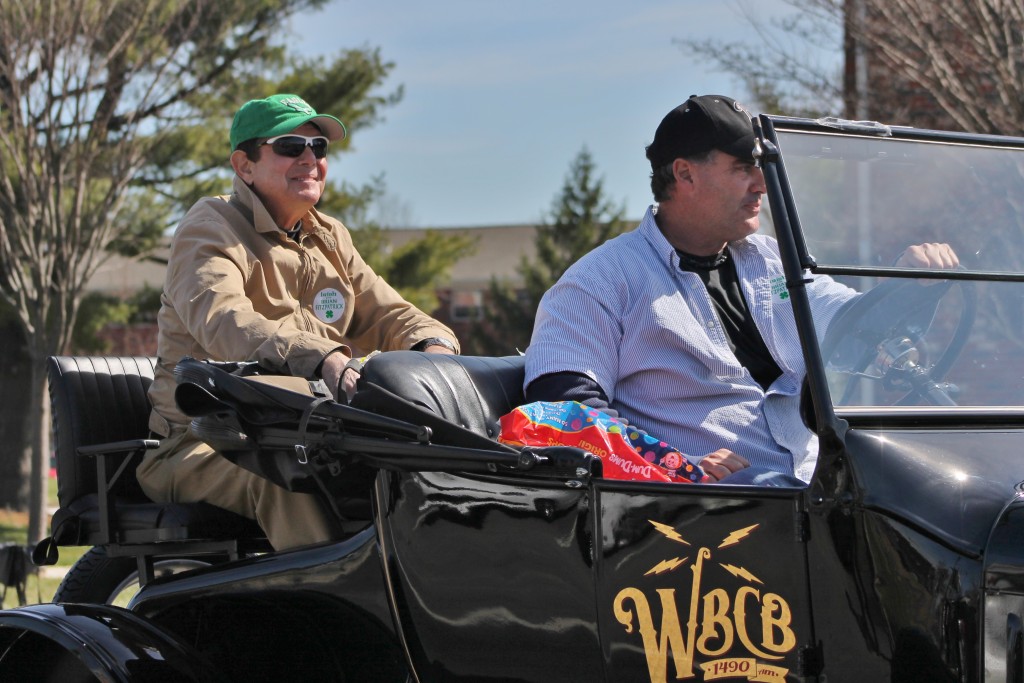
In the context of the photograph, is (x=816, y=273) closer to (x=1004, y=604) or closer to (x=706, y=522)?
(x=706, y=522)

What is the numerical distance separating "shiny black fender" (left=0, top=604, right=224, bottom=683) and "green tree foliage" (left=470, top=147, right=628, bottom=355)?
71.4 feet

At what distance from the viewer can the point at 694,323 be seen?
2893mm

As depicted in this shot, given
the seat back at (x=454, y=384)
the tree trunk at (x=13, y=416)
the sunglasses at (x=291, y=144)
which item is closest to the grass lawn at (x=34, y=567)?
the tree trunk at (x=13, y=416)

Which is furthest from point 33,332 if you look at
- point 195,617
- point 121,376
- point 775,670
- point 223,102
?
point 775,670

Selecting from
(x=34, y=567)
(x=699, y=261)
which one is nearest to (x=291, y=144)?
(x=699, y=261)

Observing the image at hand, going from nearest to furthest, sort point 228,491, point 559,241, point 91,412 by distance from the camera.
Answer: point 228,491
point 91,412
point 559,241

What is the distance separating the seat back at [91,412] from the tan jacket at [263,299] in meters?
0.17

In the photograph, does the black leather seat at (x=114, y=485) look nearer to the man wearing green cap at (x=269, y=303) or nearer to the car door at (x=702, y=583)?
the man wearing green cap at (x=269, y=303)

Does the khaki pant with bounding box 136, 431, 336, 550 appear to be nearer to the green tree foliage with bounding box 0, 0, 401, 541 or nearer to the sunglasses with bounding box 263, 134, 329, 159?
the sunglasses with bounding box 263, 134, 329, 159

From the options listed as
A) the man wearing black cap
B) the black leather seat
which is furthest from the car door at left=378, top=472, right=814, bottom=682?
the black leather seat

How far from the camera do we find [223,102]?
1198 cm

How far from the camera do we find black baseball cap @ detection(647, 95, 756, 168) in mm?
2984

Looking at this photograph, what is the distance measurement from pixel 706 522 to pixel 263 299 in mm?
1934

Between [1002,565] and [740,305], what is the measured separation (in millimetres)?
1352
